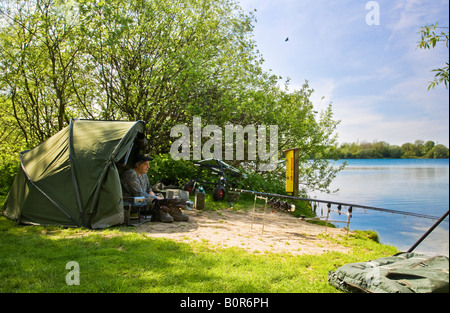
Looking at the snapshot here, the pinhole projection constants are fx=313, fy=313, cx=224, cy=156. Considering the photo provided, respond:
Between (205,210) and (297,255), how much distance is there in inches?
159

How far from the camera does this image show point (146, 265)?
4.01 m

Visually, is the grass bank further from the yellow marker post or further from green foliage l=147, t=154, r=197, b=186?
green foliage l=147, t=154, r=197, b=186

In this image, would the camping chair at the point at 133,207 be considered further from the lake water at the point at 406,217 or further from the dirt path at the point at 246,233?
the lake water at the point at 406,217

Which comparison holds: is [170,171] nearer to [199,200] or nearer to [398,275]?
[199,200]

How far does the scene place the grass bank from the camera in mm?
3426

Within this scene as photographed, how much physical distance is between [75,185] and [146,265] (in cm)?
303

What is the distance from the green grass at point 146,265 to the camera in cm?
343

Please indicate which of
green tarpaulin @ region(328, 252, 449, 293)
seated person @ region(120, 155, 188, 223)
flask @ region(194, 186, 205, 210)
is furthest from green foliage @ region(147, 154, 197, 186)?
green tarpaulin @ region(328, 252, 449, 293)

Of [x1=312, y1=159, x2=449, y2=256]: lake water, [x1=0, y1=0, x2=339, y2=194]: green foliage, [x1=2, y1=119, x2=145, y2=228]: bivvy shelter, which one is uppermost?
[x1=0, y1=0, x2=339, y2=194]: green foliage

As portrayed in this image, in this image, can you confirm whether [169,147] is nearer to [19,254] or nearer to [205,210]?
[205,210]

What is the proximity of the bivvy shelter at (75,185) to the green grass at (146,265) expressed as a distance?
487 mm

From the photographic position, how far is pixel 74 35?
1145 centimetres

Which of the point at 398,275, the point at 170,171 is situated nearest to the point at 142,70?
the point at 170,171

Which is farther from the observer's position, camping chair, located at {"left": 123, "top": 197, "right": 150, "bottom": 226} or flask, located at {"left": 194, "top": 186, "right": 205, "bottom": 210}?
flask, located at {"left": 194, "top": 186, "right": 205, "bottom": 210}
